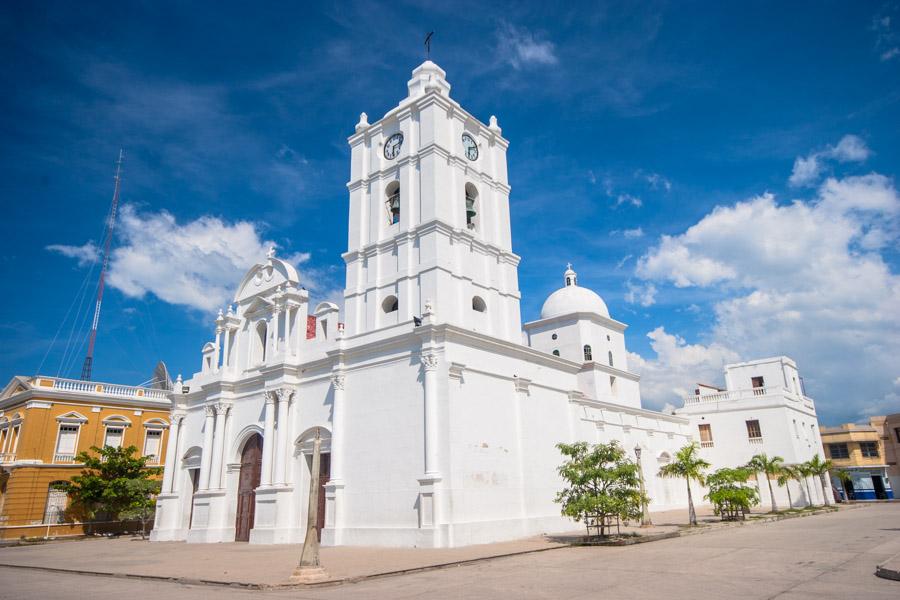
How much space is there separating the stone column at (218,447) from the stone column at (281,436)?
458 centimetres

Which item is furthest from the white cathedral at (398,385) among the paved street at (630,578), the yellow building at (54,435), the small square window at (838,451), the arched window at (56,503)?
the small square window at (838,451)

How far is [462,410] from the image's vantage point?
19.9 metres

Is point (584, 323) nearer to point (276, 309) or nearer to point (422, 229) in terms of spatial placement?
point (422, 229)

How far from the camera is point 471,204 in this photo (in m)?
26.1

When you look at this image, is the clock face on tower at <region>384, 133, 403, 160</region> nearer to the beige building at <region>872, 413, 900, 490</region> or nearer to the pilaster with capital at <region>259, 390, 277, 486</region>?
the pilaster with capital at <region>259, 390, 277, 486</region>

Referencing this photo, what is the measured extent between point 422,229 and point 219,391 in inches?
519

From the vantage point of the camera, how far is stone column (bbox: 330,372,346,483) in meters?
21.7

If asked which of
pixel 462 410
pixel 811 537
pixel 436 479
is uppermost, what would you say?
pixel 462 410

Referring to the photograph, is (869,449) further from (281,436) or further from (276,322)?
(276,322)

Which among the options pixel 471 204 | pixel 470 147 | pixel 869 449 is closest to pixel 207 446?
pixel 471 204

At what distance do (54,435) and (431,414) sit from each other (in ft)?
88.5

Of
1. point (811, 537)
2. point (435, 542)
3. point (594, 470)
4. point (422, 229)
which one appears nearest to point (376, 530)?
point (435, 542)

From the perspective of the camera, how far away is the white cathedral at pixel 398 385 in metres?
19.8

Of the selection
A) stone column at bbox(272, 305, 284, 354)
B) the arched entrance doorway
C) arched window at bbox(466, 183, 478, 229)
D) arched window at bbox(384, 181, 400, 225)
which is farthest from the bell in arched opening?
the arched entrance doorway
